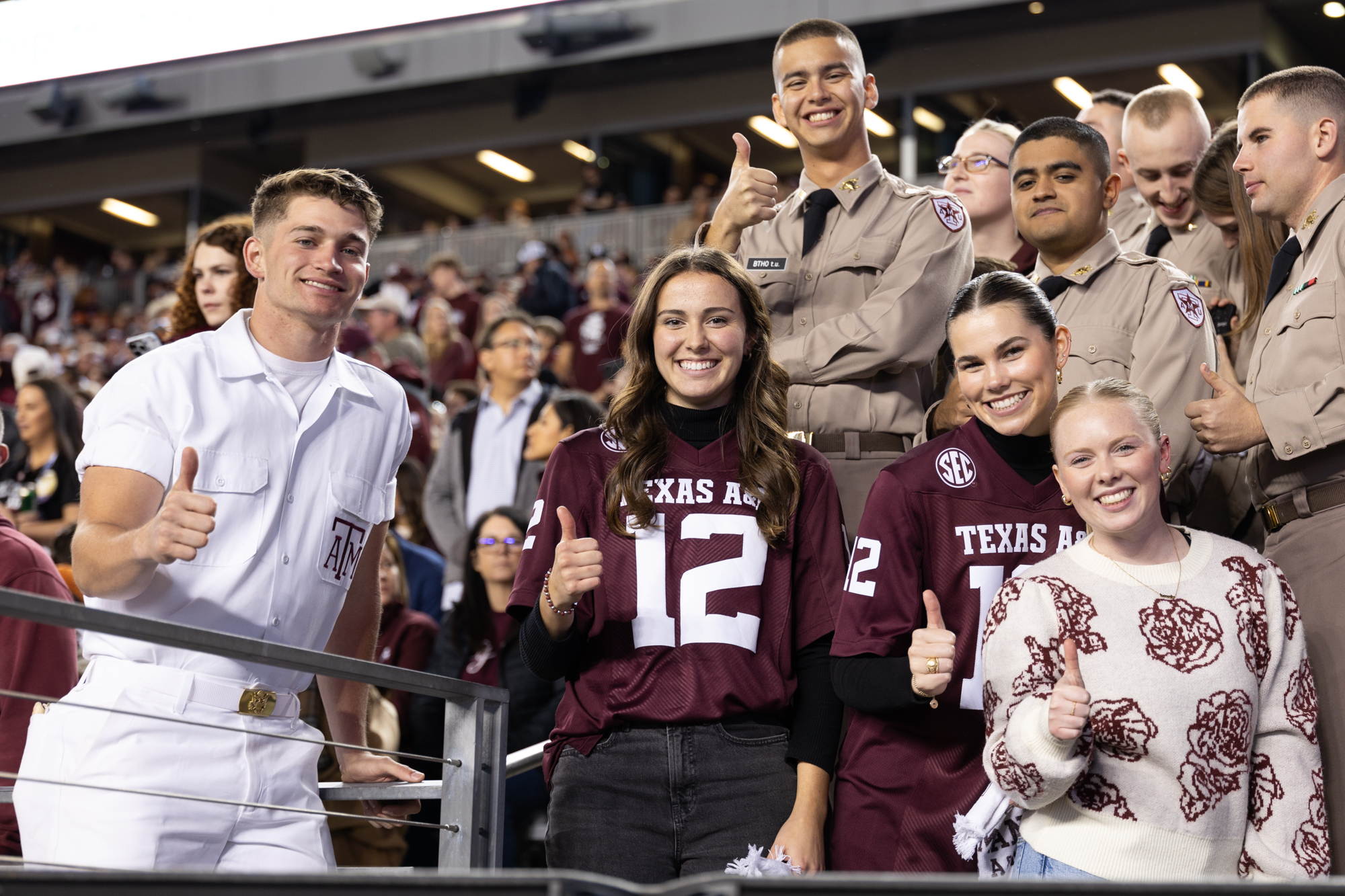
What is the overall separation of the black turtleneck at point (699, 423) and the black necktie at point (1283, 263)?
4.37ft

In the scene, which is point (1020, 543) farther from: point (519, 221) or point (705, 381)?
point (519, 221)

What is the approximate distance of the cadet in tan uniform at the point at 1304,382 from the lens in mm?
2756

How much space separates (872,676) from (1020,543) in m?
0.41

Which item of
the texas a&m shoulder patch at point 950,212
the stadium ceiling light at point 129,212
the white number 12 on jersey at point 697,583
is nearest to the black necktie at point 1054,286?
the texas a&m shoulder patch at point 950,212

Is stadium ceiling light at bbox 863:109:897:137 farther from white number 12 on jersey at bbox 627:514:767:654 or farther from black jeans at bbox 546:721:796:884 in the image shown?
black jeans at bbox 546:721:796:884

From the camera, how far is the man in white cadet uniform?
7.75 ft

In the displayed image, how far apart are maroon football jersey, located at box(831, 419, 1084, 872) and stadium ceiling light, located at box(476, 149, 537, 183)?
68.7ft

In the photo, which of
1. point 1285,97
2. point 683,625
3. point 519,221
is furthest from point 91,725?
point 519,221

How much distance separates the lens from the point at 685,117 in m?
20.0

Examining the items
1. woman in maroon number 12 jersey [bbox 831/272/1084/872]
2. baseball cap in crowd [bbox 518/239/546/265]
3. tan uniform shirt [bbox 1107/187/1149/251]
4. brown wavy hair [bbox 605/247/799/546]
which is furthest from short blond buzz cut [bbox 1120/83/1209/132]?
baseball cap in crowd [bbox 518/239/546/265]

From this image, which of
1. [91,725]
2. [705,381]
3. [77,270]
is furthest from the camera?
[77,270]

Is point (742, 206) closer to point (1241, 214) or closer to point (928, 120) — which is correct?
point (1241, 214)

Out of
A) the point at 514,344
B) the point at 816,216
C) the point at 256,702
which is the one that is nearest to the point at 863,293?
the point at 816,216

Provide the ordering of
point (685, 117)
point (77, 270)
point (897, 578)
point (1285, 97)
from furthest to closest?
point (77, 270) → point (685, 117) → point (1285, 97) → point (897, 578)
